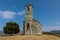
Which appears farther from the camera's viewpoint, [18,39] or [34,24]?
[34,24]

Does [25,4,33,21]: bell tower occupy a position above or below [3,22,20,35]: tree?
above

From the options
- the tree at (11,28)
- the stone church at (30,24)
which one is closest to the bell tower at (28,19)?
the stone church at (30,24)

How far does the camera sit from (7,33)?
180 ft

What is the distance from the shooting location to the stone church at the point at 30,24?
53475 millimetres

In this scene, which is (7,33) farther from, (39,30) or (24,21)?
(39,30)

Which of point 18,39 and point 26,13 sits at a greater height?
point 26,13

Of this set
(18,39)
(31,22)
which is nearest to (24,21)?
(31,22)

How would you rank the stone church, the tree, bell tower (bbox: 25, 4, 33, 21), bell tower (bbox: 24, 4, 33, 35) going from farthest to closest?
bell tower (bbox: 25, 4, 33, 21) < bell tower (bbox: 24, 4, 33, 35) < the tree < the stone church

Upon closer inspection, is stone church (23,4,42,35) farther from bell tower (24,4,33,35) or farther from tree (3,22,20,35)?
tree (3,22,20,35)

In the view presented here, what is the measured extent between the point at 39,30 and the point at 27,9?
847 centimetres

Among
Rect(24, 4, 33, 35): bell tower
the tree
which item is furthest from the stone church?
the tree

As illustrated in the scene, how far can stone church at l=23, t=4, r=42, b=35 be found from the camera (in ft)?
175

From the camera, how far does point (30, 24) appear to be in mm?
53969

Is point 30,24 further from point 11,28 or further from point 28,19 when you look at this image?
point 11,28
